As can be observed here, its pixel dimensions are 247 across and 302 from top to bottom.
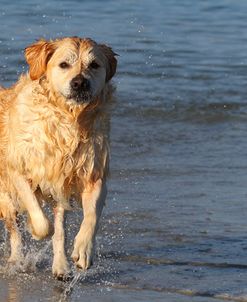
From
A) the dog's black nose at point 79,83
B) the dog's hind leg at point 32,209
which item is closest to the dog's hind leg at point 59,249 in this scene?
the dog's hind leg at point 32,209

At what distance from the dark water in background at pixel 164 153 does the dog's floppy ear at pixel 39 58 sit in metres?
1.29

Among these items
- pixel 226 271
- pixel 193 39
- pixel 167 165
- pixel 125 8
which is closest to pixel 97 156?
pixel 226 271

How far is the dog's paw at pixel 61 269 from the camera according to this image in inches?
263

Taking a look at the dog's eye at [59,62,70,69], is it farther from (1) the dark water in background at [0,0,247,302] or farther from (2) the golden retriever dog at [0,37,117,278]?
(1) the dark water in background at [0,0,247,302]

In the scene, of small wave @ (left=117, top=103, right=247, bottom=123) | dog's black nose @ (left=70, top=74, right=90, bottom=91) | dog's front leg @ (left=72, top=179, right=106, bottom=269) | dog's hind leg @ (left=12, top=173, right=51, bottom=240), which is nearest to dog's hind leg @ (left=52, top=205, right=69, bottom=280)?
dog's hind leg @ (left=12, top=173, right=51, bottom=240)

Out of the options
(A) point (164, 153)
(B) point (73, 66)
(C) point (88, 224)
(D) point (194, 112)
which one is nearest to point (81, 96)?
(B) point (73, 66)

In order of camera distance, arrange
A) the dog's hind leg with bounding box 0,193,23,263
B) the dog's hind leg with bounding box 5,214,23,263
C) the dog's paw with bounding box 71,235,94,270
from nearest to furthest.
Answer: the dog's paw with bounding box 71,235,94,270 < the dog's hind leg with bounding box 5,214,23,263 < the dog's hind leg with bounding box 0,193,23,263

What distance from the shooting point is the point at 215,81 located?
13.1 metres

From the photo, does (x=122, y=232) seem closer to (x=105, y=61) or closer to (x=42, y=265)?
(x=42, y=265)

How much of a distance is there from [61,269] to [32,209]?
1.40ft

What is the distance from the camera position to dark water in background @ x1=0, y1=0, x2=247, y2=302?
6625 mm

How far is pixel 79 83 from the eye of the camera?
20.6ft

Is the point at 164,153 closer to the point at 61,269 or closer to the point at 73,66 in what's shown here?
the point at 61,269

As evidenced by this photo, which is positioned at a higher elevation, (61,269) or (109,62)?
(109,62)
